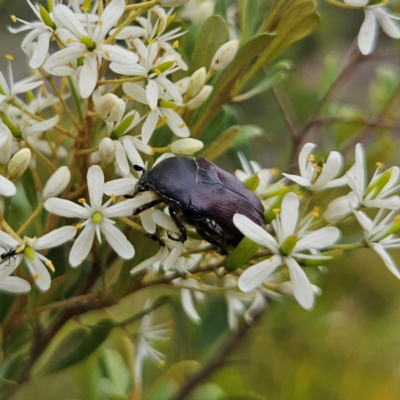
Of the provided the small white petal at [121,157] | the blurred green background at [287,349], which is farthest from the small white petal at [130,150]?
the blurred green background at [287,349]

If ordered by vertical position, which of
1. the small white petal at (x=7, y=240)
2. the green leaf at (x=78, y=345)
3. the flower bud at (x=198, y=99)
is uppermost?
the flower bud at (x=198, y=99)

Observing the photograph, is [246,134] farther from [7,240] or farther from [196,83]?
[7,240]

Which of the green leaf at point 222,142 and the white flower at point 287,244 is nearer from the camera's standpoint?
the white flower at point 287,244

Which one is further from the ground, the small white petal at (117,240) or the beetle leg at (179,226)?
the small white petal at (117,240)

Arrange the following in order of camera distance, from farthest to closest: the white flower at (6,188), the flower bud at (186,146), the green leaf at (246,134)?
the green leaf at (246,134) → the flower bud at (186,146) → the white flower at (6,188)

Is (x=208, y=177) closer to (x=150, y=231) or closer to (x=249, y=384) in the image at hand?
(x=150, y=231)

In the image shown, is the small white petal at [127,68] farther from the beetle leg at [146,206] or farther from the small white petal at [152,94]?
the beetle leg at [146,206]

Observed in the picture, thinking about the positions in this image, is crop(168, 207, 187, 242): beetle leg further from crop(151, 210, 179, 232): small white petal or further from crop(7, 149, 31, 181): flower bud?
crop(7, 149, 31, 181): flower bud
